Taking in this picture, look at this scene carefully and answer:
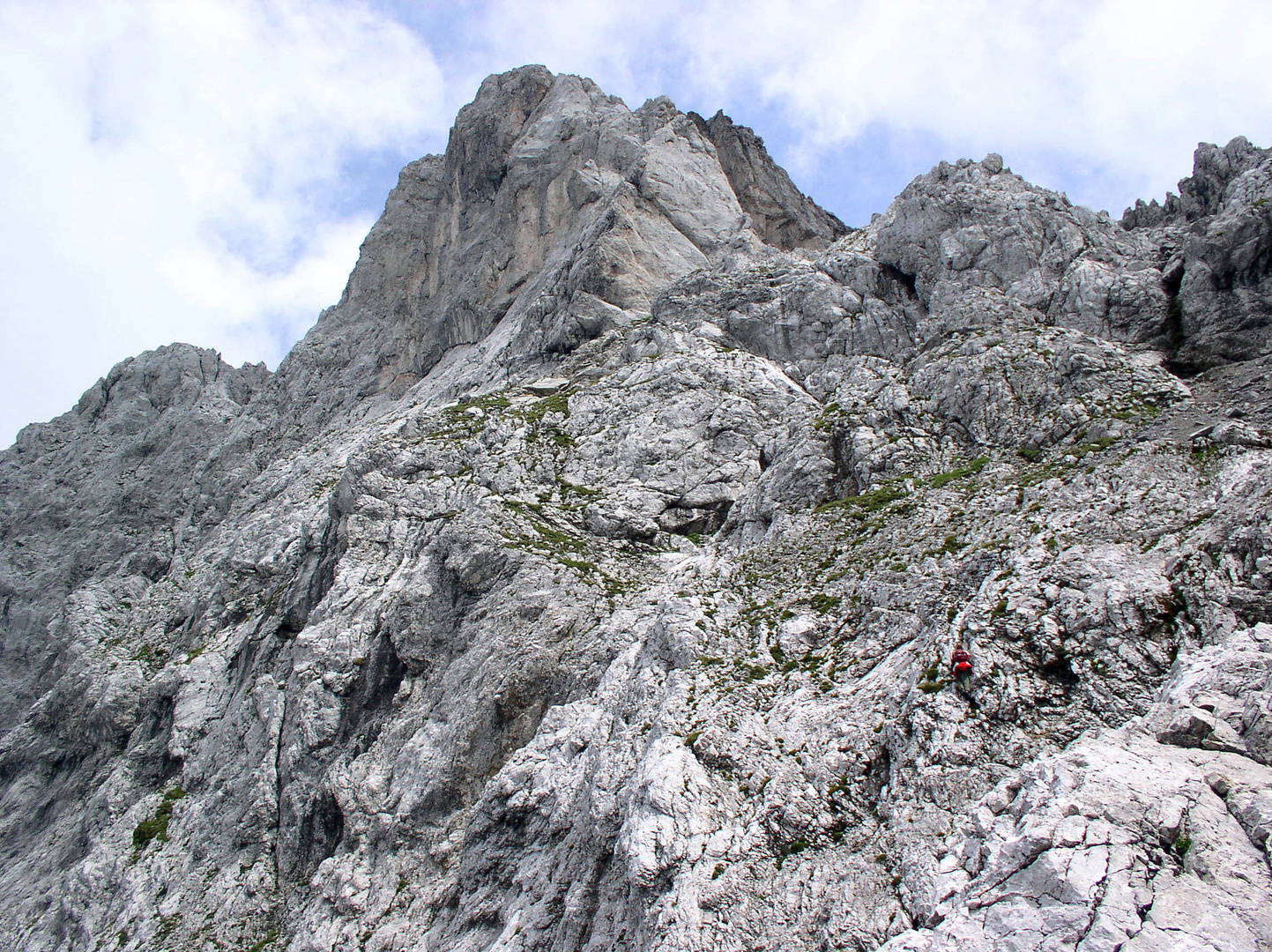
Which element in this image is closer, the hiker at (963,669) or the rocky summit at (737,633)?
the rocky summit at (737,633)

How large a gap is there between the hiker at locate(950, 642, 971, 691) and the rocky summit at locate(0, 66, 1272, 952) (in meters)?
0.19

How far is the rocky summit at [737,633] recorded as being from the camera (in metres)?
12.0

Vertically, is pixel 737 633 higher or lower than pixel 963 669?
higher

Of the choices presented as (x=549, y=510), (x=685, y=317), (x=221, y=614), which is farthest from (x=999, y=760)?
(x=221, y=614)

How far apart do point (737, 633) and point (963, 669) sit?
7.53 metres

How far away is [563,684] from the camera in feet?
78.3

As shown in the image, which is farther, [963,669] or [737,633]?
[737,633]

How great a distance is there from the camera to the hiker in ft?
47.3

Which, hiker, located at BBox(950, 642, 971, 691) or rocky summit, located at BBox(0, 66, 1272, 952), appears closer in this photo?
rocky summit, located at BBox(0, 66, 1272, 952)

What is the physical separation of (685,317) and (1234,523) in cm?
3473

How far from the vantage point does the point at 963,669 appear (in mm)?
14453

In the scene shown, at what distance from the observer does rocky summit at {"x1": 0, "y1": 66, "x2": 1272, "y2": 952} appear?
12.0 meters

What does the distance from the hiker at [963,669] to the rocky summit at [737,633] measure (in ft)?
0.61

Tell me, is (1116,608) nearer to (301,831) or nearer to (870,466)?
(870,466)
